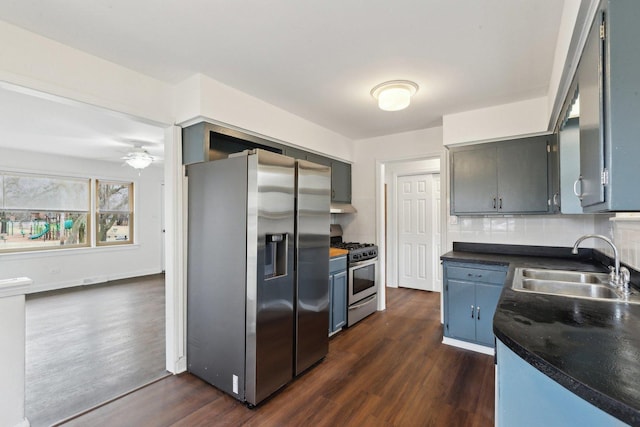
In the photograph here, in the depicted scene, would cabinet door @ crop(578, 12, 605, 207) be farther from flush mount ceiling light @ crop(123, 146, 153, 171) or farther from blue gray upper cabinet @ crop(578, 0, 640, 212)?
flush mount ceiling light @ crop(123, 146, 153, 171)

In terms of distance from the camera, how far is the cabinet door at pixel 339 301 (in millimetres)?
3260

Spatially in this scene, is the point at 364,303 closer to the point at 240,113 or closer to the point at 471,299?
the point at 471,299

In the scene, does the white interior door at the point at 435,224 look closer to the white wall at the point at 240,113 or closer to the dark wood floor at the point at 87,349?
the white wall at the point at 240,113

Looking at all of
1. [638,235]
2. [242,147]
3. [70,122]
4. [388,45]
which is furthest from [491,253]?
[70,122]

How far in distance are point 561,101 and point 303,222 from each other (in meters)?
2.16

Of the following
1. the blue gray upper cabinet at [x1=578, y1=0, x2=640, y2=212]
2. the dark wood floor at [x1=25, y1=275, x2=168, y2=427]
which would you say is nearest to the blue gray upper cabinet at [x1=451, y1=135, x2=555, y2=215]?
the blue gray upper cabinet at [x1=578, y1=0, x2=640, y2=212]

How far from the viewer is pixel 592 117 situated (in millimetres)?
1198

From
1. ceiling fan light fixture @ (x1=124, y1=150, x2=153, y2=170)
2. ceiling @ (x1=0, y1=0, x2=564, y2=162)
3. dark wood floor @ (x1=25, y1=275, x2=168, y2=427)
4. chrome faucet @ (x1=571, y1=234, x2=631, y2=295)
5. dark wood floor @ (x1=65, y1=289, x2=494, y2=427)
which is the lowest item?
dark wood floor @ (x1=65, y1=289, x2=494, y2=427)

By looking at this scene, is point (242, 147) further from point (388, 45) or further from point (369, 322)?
point (369, 322)

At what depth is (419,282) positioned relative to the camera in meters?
5.34

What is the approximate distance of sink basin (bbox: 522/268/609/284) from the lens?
6.86ft

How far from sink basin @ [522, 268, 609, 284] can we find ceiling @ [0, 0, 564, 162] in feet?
5.17

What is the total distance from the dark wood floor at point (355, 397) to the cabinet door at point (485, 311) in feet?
0.59

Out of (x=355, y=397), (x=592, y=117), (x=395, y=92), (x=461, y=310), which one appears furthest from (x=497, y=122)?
(x=355, y=397)
